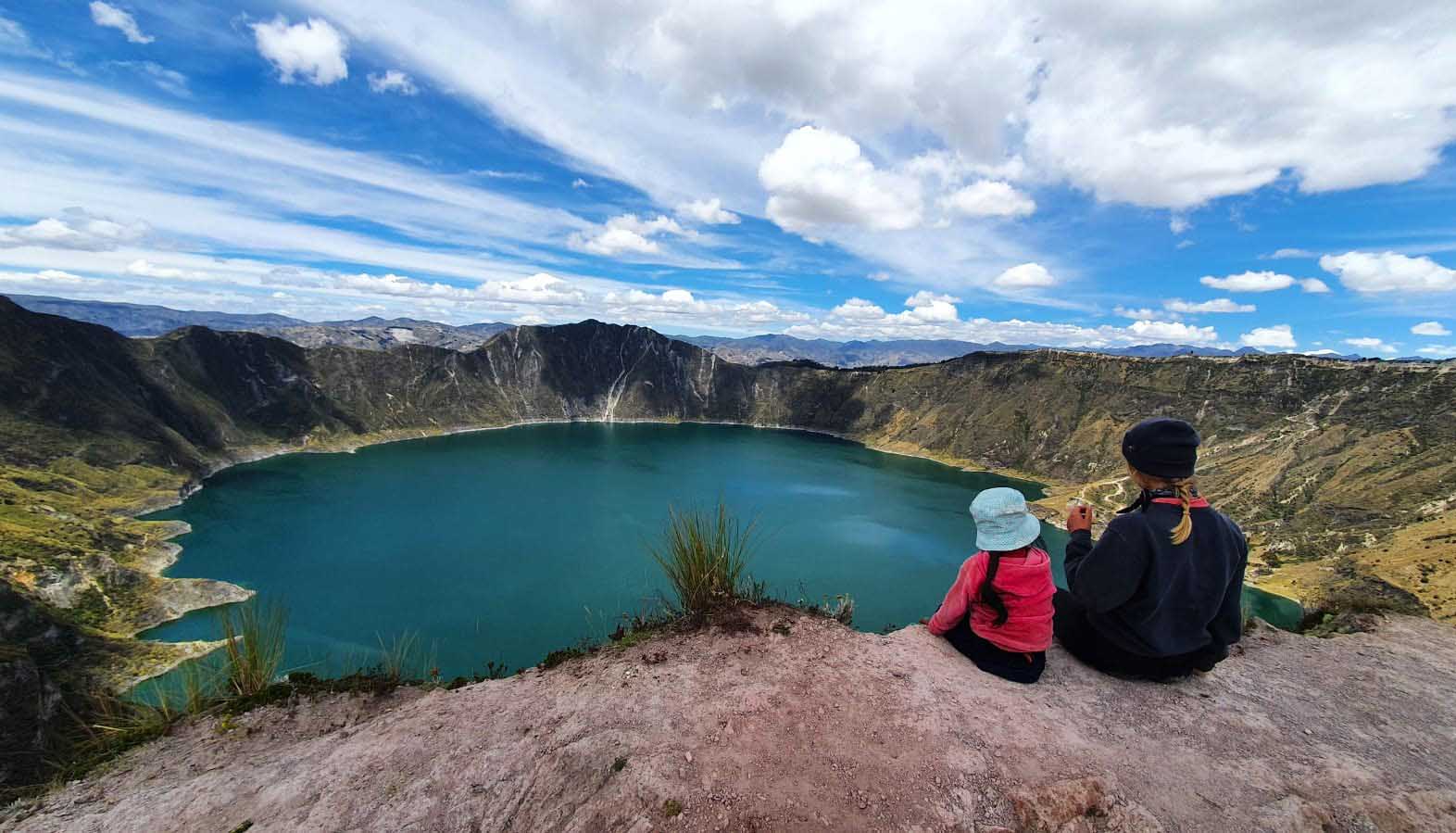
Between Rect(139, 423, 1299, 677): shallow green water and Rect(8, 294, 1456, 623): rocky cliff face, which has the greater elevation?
Rect(8, 294, 1456, 623): rocky cliff face

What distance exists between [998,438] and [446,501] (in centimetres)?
12288

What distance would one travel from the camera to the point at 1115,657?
5.34 metres

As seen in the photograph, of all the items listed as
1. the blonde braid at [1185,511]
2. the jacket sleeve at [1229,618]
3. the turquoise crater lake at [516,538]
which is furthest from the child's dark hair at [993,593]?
the turquoise crater lake at [516,538]

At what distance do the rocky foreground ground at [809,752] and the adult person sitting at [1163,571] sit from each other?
1.48 ft

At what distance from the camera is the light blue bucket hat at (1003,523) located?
5070 mm

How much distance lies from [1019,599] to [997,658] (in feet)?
2.35

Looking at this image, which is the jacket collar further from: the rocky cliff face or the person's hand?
the rocky cliff face

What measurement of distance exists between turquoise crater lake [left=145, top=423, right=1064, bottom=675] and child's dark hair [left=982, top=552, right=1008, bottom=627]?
50.6ft

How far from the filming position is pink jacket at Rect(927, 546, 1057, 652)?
513 centimetres

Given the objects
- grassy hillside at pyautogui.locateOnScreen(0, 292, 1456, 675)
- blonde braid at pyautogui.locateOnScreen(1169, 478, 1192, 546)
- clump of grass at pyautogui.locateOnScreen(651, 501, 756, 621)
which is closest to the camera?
blonde braid at pyautogui.locateOnScreen(1169, 478, 1192, 546)

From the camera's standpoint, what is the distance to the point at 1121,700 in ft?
16.3

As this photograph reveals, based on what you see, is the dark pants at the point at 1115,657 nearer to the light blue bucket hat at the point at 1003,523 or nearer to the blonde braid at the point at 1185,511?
the light blue bucket hat at the point at 1003,523

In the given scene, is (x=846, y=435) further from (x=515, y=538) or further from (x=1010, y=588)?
(x=1010, y=588)

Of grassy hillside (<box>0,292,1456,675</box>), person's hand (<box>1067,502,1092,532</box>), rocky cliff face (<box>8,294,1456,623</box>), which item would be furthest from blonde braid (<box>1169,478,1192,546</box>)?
rocky cliff face (<box>8,294,1456,623</box>)
